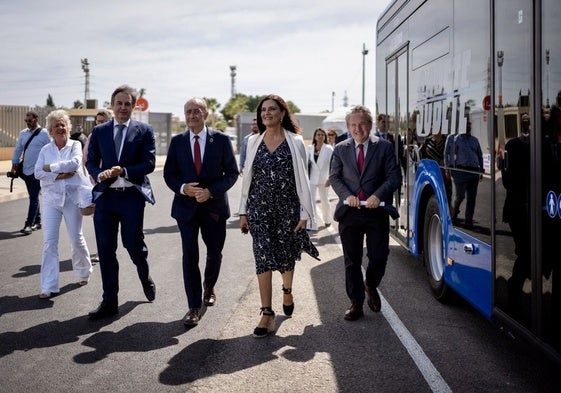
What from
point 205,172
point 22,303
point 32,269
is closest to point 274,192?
point 205,172

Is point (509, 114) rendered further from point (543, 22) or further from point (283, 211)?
point (283, 211)

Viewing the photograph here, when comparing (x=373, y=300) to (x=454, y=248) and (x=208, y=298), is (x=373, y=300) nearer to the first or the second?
Answer: (x=454, y=248)

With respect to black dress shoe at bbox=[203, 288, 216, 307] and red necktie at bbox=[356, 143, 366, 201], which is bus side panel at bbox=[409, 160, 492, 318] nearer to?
red necktie at bbox=[356, 143, 366, 201]

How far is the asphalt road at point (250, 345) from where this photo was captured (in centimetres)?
422

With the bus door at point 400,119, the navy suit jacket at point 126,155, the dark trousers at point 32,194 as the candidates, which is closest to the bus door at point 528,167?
the bus door at point 400,119

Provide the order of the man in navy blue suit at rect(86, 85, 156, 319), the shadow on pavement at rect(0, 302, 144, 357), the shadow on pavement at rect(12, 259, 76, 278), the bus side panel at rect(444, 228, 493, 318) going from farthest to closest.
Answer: the shadow on pavement at rect(12, 259, 76, 278) < the man in navy blue suit at rect(86, 85, 156, 319) < the shadow on pavement at rect(0, 302, 144, 357) < the bus side panel at rect(444, 228, 493, 318)

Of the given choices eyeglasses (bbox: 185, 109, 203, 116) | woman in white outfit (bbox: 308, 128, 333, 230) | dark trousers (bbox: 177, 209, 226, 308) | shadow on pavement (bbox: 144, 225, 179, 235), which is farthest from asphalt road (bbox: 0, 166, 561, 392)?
woman in white outfit (bbox: 308, 128, 333, 230)

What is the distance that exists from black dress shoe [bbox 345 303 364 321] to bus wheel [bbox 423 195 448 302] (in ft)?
2.86

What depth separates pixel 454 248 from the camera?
5.50 m

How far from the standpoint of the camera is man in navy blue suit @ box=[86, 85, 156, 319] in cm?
598

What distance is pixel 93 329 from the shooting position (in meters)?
5.48

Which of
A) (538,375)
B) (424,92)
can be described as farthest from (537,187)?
(424,92)

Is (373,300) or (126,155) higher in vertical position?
(126,155)

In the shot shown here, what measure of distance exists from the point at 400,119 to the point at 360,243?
7.91 feet
